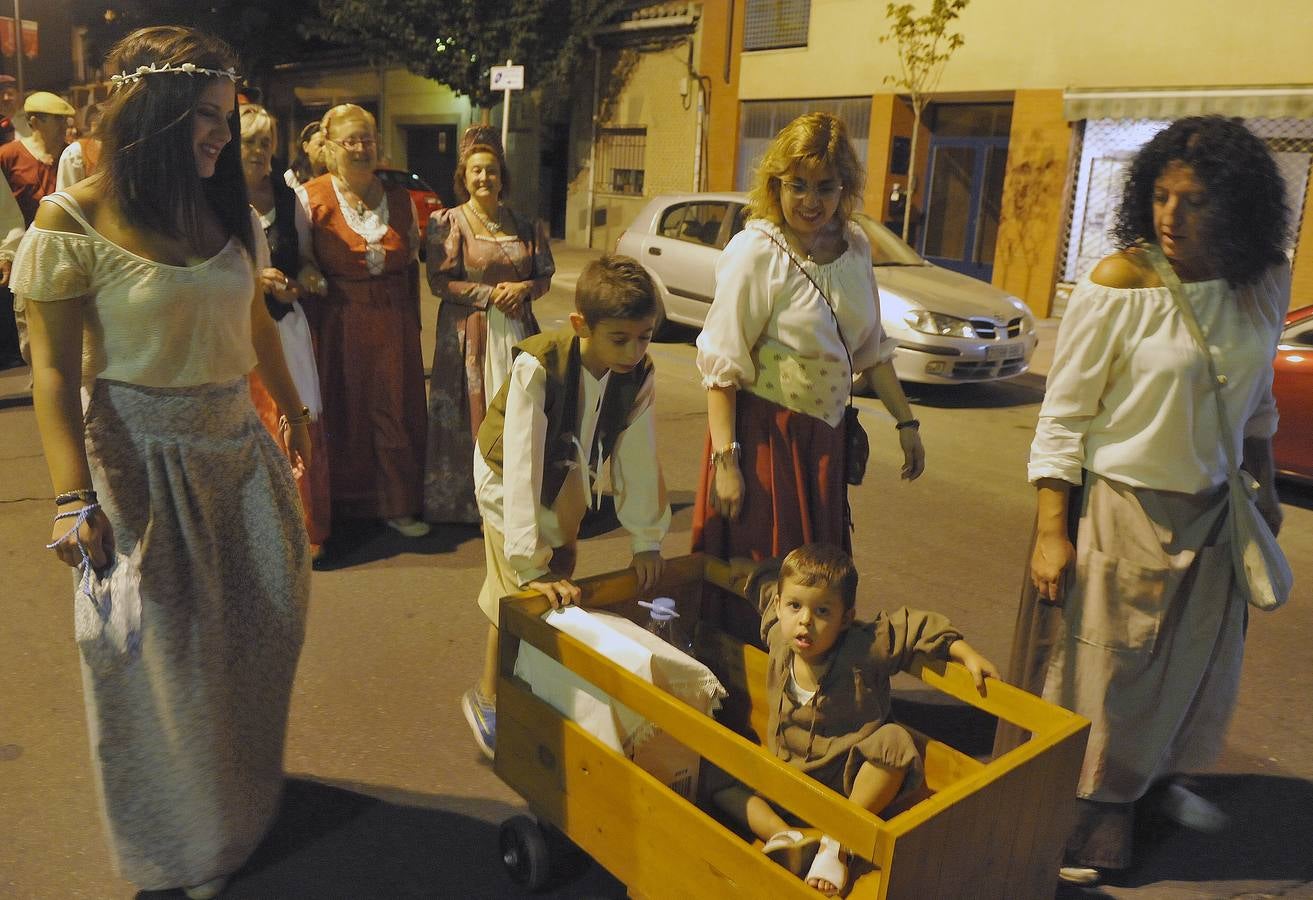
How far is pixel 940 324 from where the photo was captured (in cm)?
926

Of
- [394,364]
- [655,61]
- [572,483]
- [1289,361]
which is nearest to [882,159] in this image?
[655,61]

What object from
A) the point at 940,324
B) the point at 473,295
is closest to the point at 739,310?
the point at 473,295

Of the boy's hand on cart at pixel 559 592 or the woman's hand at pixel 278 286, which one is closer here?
the boy's hand on cart at pixel 559 592

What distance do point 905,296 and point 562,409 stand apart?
7.05 m

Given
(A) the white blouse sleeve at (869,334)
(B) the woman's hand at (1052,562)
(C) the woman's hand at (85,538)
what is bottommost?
(B) the woman's hand at (1052,562)

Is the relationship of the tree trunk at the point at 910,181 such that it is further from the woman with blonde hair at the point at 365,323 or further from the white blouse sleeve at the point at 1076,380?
the white blouse sleeve at the point at 1076,380

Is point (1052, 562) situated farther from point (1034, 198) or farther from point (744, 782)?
point (1034, 198)

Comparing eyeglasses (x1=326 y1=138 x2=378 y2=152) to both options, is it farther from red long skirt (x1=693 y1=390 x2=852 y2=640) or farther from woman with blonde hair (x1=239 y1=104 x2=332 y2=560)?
red long skirt (x1=693 y1=390 x2=852 y2=640)

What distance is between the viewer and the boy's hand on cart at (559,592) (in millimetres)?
2768

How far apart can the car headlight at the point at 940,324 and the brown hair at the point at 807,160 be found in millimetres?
6206

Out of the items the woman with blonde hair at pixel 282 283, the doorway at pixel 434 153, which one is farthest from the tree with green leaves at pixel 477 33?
the woman with blonde hair at pixel 282 283

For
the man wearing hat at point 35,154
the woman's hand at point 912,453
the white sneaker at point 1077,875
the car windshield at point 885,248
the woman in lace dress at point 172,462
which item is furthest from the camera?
the car windshield at point 885,248

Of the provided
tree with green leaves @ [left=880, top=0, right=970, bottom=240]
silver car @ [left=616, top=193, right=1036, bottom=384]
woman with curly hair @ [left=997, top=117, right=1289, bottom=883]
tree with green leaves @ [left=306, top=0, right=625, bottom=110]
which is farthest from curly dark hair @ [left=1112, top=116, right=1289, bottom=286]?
tree with green leaves @ [left=306, top=0, right=625, bottom=110]

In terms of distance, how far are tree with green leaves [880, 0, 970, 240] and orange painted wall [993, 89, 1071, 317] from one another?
1.24 m
